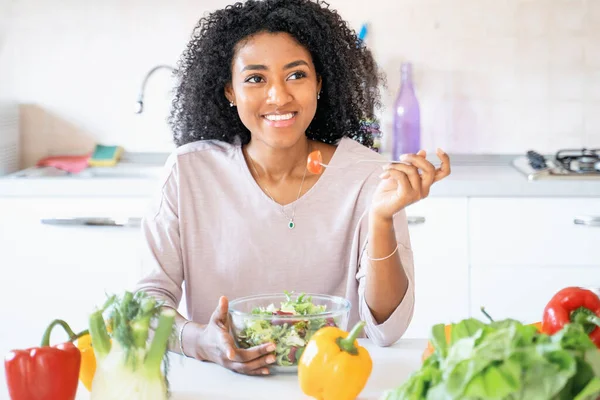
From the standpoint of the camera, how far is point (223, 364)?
151cm

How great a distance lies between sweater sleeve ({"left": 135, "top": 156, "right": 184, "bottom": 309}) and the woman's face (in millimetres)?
218

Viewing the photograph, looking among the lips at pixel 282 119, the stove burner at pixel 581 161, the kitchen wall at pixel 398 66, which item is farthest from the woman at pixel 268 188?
the kitchen wall at pixel 398 66

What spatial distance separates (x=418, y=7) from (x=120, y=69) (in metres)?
1.07

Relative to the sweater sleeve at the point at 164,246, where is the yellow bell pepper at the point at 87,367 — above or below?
below

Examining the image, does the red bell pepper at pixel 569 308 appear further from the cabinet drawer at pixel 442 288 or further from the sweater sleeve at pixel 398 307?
the cabinet drawer at pixel 442 288

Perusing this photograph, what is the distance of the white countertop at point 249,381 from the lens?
1.39 m

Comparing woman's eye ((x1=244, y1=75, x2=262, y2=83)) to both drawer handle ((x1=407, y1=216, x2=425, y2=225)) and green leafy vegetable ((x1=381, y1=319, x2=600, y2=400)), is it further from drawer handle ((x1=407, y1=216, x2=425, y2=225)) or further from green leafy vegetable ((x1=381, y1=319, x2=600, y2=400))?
green leafy vegetable ((x1=381, y1=319, x2=600, y2=400))

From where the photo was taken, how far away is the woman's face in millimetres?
1930

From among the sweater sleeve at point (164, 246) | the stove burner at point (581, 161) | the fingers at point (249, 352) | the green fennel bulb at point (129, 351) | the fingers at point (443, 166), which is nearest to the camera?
the green fennel bulb at point (129, 351)

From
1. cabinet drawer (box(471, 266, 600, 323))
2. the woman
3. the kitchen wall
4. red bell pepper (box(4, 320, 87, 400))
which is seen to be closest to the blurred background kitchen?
the kitchen wall

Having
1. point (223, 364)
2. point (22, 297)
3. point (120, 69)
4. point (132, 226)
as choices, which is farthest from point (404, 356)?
point (120, 69)

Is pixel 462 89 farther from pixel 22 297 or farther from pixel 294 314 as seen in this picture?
pixel 294 314

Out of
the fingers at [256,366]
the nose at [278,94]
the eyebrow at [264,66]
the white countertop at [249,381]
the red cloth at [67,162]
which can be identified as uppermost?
the eyebrow at [264,66]

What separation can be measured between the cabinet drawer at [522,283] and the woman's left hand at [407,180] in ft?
3.72
